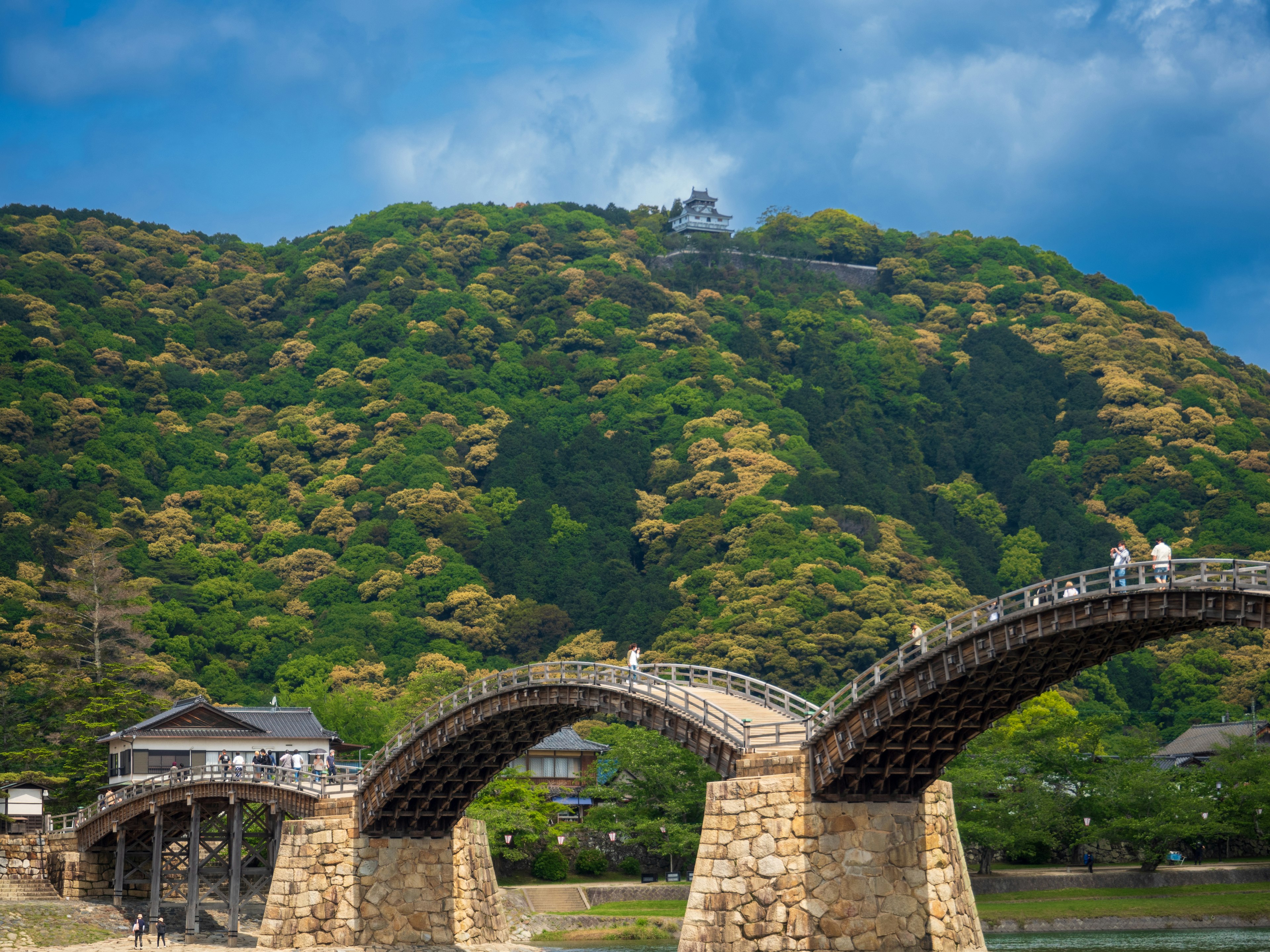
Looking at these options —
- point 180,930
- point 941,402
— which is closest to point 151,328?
point 941,402

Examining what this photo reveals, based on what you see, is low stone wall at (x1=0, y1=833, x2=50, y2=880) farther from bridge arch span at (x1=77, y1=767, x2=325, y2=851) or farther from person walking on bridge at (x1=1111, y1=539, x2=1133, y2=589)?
person walking on bridge at (x1=1111, y1=539, x2=1133, y2=589)

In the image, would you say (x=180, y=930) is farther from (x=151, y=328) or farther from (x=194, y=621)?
(x=151, y=328)

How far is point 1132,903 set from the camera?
50000mm

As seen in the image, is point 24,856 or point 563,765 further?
point 563,765

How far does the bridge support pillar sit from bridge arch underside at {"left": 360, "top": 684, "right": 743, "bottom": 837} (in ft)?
16.2

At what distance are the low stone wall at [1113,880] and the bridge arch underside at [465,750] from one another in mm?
19717

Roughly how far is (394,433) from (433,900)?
80415 millimetres

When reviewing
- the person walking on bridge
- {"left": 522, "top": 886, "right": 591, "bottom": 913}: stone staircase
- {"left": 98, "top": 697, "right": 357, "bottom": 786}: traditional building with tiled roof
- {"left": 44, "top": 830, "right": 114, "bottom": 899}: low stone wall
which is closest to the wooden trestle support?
{"left": 44, "top": 830, "right": 114, "bottom": 899}: low stone wall

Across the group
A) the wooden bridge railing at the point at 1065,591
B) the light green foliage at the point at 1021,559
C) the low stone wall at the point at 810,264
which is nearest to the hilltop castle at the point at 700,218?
the low stone wall at the point at 810,264

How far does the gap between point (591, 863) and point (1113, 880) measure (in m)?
21.2

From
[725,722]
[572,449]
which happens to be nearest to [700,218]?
[572,449]

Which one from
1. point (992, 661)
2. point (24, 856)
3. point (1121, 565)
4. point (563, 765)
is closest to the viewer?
point (1121, 565)

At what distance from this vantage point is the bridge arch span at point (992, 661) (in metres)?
26.0

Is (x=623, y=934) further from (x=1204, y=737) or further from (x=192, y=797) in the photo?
(x=1204, y=737)
